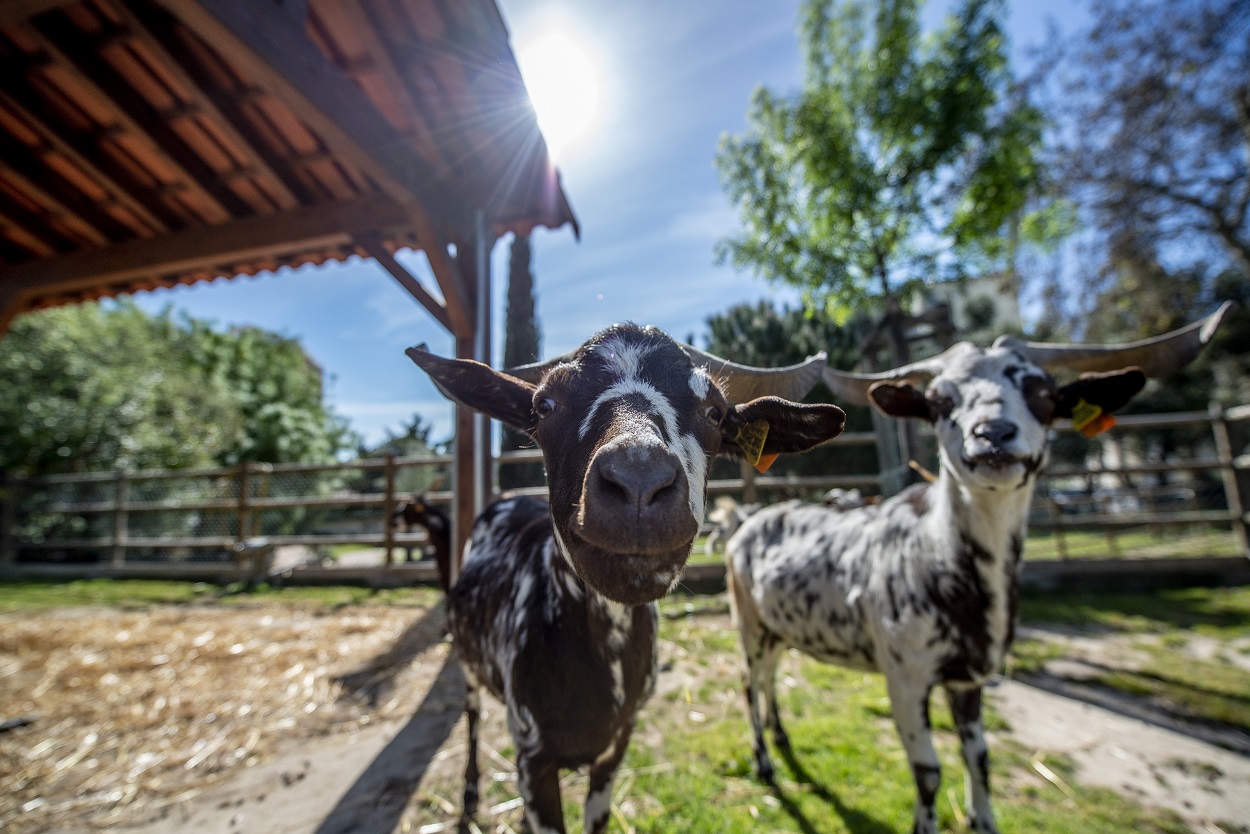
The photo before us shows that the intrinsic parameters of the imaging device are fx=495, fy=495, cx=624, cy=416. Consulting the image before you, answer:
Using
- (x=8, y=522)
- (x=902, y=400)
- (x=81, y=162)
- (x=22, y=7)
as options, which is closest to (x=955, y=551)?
(x=902, y=400)

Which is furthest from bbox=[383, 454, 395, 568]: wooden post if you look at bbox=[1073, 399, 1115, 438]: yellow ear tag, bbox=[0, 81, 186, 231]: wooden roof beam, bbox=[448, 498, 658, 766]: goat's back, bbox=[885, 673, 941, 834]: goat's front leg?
bbox=[1073, 399, 1115, 438]: yellow ear tag

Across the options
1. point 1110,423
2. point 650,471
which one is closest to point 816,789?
point 1110,423

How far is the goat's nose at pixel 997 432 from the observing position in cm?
241

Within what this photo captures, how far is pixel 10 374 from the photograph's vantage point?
1282 cm

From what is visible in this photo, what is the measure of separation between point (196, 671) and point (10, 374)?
563 inches

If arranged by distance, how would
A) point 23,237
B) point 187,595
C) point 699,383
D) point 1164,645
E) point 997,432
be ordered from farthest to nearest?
point 187,595
point 23,237
point 1164,645
point 997,432
point 699,383

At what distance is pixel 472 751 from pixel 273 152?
5.58m

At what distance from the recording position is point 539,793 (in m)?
2.00

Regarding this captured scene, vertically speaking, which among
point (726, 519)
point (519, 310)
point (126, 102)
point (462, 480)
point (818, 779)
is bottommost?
point (818, 779)

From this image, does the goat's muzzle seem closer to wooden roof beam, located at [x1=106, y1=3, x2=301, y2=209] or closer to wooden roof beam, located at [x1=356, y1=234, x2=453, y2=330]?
wooden roof beam, located at [x1=356, y1=234, x2=453, y2=330]

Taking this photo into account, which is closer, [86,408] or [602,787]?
[602,787]

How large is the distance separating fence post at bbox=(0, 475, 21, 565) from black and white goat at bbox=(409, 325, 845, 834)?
16626 millimetres

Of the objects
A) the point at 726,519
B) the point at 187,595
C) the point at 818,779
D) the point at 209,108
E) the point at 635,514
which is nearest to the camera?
the point at 635,514

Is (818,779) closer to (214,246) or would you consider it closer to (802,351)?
(214,246)
